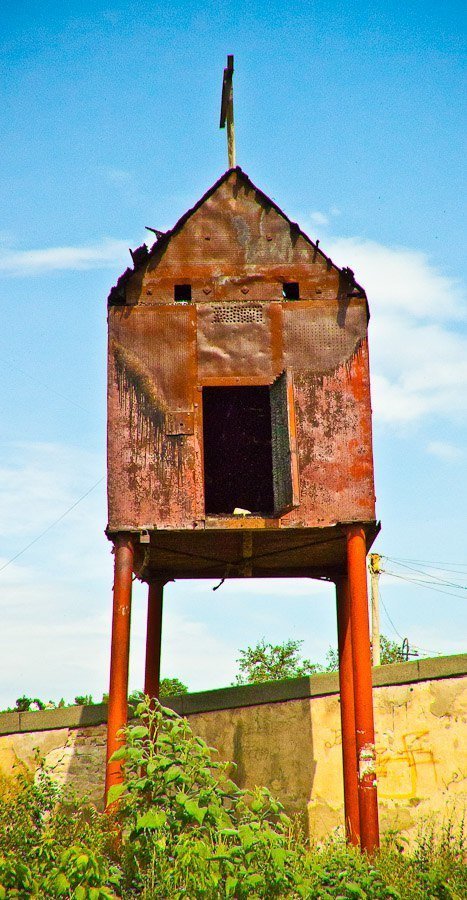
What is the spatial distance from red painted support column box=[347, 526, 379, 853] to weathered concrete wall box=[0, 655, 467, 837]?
2.04 m

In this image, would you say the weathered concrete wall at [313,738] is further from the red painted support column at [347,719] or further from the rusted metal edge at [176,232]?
the rusted metal edge at [176,232]

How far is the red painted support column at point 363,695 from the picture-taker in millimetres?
11664

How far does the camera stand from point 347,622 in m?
15.4

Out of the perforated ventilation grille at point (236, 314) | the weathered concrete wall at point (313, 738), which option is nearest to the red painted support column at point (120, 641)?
the weathered concrete wall at point (313, 738)

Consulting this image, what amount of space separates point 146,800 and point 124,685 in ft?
8.06

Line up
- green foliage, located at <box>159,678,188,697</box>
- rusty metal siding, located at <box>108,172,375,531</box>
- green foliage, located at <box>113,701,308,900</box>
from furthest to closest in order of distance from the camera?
1. green foliage, located at <box>159,678,188,697</box>
2. rusty metal siding, located at <box>108,172,375,531</box>
3. green foliage, located at <box>113,701,308,900</box>

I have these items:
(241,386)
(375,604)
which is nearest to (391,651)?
(375,604)

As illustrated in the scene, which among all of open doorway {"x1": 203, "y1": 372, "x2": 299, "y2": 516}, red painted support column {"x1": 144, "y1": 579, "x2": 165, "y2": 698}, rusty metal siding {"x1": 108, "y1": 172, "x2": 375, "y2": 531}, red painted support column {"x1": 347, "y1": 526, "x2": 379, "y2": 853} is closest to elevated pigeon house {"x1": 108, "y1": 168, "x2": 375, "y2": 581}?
rusty metal siding {"x1": 108, "y1": 172, "x2": 375, "y2": 531}

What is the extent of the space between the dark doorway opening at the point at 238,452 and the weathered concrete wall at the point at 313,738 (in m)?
3.42

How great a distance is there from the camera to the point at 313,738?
1484cm

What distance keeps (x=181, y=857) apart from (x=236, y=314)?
7112 millimetres

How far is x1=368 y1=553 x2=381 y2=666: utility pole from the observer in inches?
1205

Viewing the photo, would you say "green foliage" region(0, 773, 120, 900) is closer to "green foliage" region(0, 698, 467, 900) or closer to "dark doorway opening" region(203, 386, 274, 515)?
"green foliage" region(0, 698, 467, 900)

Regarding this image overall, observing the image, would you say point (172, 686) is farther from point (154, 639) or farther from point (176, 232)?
point (176, 232)
